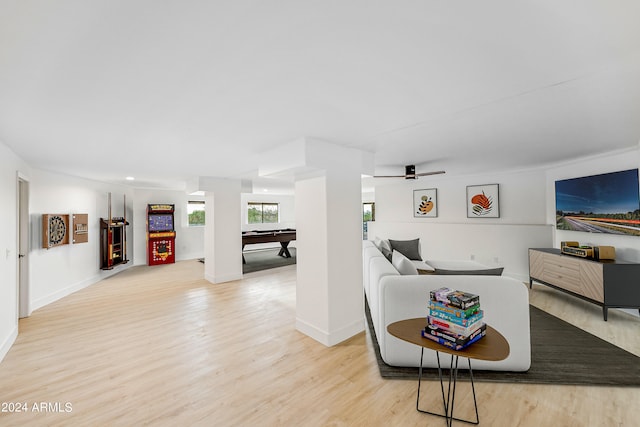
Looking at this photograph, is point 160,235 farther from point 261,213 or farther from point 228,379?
point 228,379

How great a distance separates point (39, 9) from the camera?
3.14 ft

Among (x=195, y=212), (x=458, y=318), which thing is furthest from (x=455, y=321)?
(x=195, y=212)

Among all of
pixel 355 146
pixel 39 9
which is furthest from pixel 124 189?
pixel 39 9

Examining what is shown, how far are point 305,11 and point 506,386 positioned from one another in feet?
9.58

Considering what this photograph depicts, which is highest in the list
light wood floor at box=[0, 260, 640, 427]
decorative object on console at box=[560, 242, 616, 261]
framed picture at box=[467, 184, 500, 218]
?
framed picture at box=[467, 184, 500, 218]

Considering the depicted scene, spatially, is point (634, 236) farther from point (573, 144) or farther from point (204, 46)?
point (204, 46)

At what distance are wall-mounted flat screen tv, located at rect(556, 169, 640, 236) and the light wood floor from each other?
1.20 meters

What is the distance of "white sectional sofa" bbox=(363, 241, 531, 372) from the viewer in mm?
2260

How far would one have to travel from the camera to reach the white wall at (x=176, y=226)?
285 inches

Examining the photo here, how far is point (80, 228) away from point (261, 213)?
18.3 ft

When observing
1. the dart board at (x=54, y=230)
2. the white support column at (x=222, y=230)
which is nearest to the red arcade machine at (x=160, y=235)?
the dart board at (x=54, y=230)

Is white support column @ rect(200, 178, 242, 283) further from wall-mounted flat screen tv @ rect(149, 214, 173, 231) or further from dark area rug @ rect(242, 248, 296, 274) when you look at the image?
wall-mounted flat screen tv @ rect(149, 214, 173, 231)

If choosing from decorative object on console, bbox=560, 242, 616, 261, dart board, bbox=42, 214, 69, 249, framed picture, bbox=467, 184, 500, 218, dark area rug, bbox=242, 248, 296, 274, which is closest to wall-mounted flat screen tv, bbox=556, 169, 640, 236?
decorative object on console, bbox=560, 242, 616, 261

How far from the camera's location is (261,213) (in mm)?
10062
